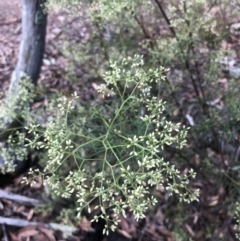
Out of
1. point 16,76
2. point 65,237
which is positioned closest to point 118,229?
point 65,237

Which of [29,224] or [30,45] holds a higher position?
[30,45]

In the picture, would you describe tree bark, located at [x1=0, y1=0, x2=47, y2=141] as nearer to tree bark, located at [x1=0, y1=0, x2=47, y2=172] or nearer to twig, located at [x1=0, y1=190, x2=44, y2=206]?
tree bark, located at [x1=0, y1=0, x2=47, y2=172]

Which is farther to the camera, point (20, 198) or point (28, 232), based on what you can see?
point (20, 198)

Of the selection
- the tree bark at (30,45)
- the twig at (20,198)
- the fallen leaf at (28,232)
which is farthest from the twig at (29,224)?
the tree bark at (30,45)

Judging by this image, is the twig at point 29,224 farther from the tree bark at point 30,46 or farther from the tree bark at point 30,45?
the tree bark at point 30,45

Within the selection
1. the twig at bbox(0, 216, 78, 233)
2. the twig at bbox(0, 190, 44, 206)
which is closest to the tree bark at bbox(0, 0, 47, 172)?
the twig at bbox(0, 190, 44, 206)

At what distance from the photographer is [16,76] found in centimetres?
344

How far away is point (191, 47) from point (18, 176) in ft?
5.68

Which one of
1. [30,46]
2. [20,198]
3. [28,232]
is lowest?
[28,232]

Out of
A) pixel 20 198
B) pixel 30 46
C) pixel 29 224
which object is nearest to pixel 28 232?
pixel 29 224

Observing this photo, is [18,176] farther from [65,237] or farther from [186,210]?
[186,210]

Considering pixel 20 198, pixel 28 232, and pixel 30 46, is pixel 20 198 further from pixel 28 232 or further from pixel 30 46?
pixel 30 46

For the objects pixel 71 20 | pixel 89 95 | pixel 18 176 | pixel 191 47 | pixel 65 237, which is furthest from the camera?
pixel 71 20

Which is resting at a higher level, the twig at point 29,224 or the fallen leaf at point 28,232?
the twig at point 29,224
